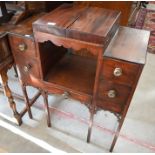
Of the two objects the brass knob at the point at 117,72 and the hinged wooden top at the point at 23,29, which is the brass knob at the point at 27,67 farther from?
the brass knob at the point at 117,72

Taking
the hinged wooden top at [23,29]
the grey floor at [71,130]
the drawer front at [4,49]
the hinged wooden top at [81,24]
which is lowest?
the grey floor at [71,130]

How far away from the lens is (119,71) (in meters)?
0.87

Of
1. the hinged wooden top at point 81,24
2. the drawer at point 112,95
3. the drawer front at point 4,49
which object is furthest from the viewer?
the drawer front at point 4,49

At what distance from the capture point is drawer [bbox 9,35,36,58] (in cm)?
103

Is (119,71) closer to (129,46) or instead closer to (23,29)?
(129,46)

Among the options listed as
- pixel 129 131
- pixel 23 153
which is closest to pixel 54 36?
pixel 23 153

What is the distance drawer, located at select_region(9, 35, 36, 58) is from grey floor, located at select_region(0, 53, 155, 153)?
0.76 m

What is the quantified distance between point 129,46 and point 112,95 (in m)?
0.29

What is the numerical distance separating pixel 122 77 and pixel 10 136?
1134 millimetres

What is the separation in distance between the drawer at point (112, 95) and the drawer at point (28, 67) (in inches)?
17.8

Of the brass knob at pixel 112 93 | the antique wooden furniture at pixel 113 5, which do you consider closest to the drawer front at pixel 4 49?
the antique wooden furniture at pixel 113 5

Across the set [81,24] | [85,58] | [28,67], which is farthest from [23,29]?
[85,58]

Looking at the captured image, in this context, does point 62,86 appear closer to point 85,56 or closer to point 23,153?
point 85,56

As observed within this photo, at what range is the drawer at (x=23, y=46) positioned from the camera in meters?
1.03
